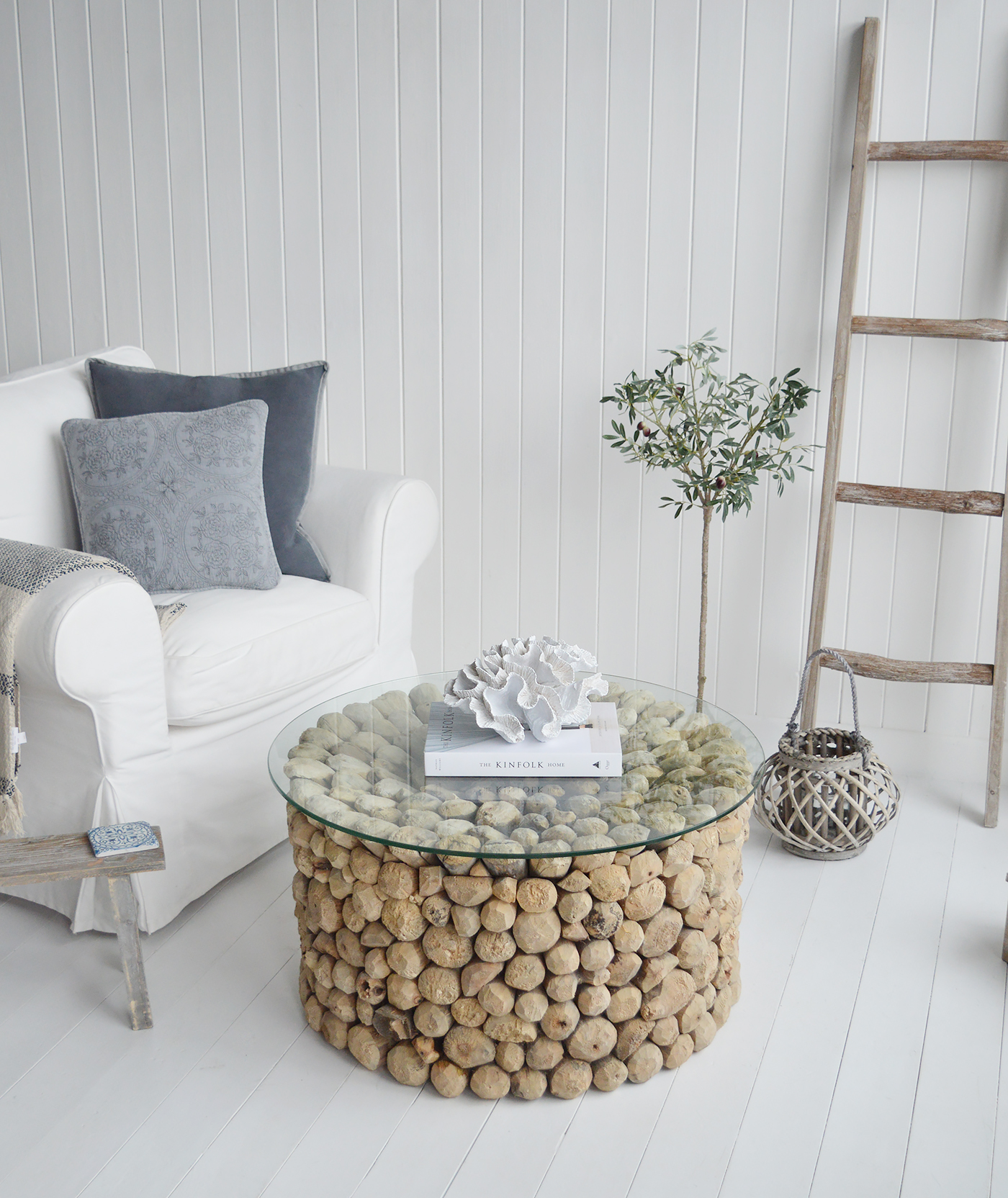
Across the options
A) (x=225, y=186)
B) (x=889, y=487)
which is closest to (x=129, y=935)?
(x=889, y=487)

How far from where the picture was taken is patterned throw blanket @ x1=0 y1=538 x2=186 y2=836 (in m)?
1.74

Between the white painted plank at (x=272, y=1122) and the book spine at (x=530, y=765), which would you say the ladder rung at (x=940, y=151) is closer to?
the book spine at (x=530, y=765)

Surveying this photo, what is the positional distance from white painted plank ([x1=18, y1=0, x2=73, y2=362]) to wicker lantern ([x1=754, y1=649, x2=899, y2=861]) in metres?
2.29

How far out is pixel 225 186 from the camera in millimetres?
2855

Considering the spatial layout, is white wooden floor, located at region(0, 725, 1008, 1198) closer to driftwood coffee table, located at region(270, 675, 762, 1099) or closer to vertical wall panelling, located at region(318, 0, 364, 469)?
driftwood coffee table, located at region(270, 675, 762, 1099)

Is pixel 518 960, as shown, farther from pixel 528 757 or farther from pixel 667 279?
pixel 667 279

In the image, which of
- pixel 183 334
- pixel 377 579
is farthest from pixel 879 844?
pixel 183 334

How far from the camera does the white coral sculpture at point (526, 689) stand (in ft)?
5.05

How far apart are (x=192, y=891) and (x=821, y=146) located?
1982mm

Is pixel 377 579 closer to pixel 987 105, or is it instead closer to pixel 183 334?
pixel 183 334

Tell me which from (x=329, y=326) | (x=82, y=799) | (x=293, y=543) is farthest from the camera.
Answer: (x=329, y=326)

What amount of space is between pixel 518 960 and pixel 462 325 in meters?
1.72

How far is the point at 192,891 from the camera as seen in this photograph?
1.97 m

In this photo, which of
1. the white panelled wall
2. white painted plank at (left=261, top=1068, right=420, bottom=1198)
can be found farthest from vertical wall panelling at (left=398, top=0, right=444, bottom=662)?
white painted plank at (left=261, top=1068, right=420, bottom=1198)
